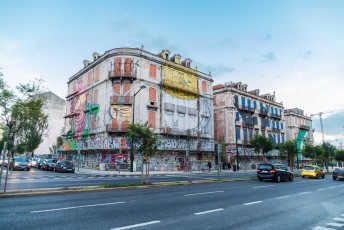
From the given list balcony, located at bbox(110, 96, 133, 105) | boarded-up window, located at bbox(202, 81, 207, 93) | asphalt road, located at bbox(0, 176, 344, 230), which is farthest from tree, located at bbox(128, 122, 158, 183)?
boarded-up window, located at bbox(202, 81, 207, 93)

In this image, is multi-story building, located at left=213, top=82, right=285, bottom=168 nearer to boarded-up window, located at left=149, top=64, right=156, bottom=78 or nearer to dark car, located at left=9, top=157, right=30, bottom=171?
boarded-up window, located at left=149, top=64, right=156, bottom=78

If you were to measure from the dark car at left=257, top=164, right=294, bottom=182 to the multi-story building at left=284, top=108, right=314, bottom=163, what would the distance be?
5226 centimetres

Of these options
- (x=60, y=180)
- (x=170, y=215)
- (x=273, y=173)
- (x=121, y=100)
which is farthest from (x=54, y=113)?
(x=170, y=215)

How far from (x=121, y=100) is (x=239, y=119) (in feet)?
89.0

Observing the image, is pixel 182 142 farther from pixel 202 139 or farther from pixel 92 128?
pixel 92 128

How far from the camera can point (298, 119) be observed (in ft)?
236

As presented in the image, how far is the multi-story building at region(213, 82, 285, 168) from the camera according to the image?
160 ft

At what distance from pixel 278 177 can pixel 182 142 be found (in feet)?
69.0

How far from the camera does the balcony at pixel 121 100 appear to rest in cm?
3397

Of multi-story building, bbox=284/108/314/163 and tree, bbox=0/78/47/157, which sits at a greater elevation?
multi-story building, bbox=284/108/314/163

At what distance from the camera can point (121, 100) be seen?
34.1m

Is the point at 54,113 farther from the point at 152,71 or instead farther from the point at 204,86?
the point at 204,86

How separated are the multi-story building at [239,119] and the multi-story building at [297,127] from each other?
14080 mm

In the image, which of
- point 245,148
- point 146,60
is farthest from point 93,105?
point 245,148
